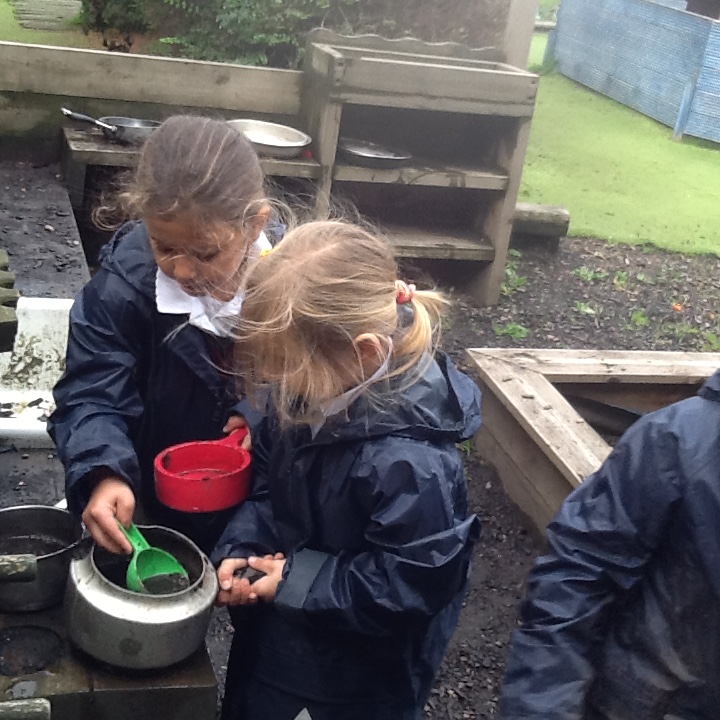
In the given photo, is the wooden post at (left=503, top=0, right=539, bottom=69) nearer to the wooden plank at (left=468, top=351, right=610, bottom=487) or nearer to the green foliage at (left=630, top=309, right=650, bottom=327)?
the green foliage at (left=630, top=309, right=650, bottom=327)

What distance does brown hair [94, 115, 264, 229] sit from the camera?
203 cm

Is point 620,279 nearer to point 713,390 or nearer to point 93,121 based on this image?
point 93,121

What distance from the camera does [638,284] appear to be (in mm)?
7102

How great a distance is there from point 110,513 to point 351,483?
0.53m

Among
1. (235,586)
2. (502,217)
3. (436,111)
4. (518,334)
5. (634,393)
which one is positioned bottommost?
(518,334)

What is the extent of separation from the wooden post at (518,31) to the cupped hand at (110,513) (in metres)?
5.41

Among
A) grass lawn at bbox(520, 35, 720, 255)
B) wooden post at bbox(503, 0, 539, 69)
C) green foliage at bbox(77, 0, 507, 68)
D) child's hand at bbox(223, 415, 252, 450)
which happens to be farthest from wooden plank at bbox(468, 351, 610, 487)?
grass lawn at bbox(520, 35, 720, 255)

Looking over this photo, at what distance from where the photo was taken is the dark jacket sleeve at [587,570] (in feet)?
5.57

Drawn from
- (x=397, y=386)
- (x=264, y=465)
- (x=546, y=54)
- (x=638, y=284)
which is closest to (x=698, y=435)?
(x=397, y=386)

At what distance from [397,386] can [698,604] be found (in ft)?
2.20

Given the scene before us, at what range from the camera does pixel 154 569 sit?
1915 millimetres

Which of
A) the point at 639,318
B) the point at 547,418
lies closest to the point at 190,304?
the point at 547,418

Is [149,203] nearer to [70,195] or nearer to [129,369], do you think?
[129,369]

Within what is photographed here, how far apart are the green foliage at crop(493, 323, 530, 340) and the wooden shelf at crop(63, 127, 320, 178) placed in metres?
1.48
